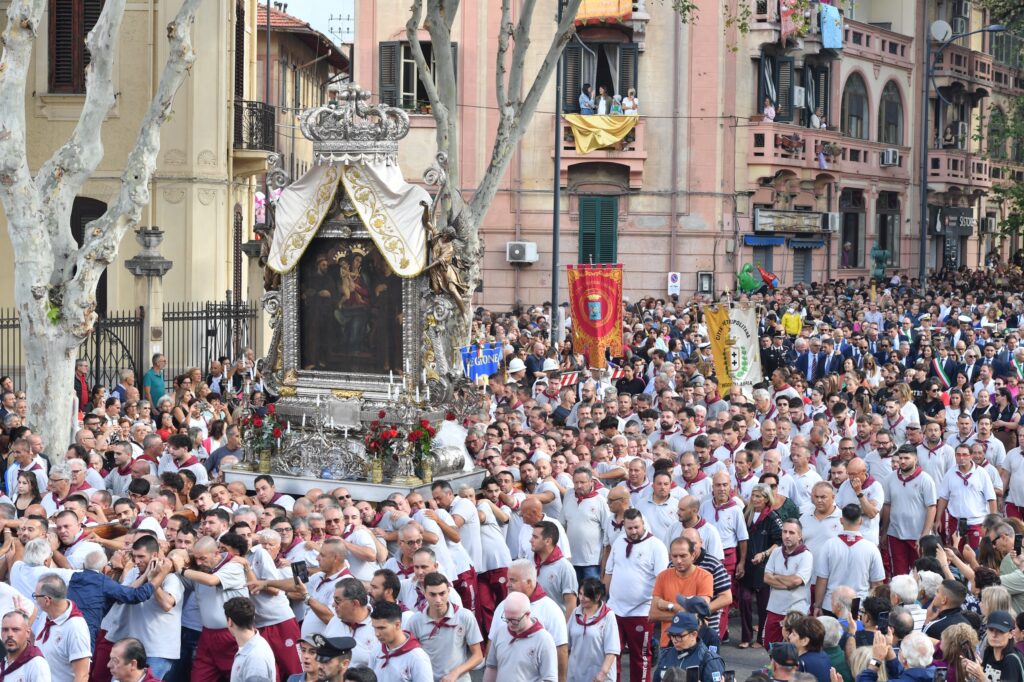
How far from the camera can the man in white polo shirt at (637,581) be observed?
13.1 metres

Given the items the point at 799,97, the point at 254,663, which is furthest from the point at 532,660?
the point at 799,97

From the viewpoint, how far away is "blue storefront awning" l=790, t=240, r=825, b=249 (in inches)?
1685

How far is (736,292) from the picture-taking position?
40094 mm

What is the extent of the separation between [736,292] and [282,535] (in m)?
28.5

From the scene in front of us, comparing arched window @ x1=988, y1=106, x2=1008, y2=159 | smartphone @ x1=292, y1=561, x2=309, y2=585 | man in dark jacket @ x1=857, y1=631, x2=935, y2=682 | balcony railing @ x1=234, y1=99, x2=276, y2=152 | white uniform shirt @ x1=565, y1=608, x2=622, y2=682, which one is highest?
arched window @ x1=988, y1=106, x2=1008, y2=159

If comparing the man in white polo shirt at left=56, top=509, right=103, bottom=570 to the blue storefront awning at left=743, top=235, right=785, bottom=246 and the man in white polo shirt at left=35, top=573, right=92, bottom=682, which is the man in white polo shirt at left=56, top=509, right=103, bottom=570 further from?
the blue storefront awning at left=743, top=235, right=785, bottom=246

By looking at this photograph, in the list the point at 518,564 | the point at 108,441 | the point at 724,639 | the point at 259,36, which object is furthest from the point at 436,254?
the point at 259,36

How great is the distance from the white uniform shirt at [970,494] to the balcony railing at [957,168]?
116 ft

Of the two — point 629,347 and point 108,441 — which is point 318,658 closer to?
point 108,441

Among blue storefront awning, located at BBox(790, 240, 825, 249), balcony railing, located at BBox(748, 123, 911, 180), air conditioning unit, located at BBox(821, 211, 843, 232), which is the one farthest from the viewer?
air conditioning unit, located at BBox(821, 211, 843, 232)

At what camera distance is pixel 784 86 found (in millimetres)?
41719

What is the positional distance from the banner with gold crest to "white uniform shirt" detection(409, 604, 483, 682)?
13.5m

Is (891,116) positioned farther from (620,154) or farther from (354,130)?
(354,130)

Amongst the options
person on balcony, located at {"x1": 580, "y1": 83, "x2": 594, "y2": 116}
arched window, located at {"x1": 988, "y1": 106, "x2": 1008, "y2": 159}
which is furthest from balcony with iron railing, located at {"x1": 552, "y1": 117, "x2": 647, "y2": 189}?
arched window, located at {"x1": 988, "y1": 106, "x2": 1008, "y2": 159}
